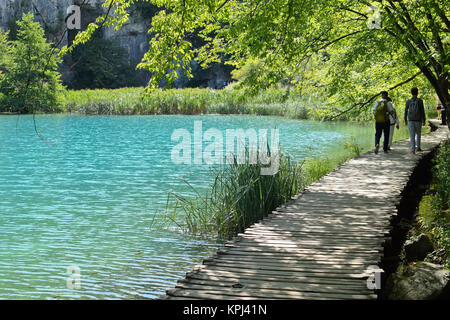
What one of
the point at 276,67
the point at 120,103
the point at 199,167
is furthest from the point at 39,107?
the point at 276,67

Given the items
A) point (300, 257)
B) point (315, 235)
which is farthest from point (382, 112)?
point (300, 257)

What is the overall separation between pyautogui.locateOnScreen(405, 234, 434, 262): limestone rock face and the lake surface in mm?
2825

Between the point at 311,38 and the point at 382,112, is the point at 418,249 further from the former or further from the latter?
the point at 382,112

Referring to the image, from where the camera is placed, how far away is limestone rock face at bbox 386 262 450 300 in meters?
5.59

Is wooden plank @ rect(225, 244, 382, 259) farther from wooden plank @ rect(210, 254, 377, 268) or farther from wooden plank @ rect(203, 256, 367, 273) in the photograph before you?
wooden plank @ rect(203, 256, 367, 273)

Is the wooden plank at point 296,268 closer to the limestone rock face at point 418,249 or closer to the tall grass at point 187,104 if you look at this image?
the limestone rock face at point 418,249

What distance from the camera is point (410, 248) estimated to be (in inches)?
305

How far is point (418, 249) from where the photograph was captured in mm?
7660

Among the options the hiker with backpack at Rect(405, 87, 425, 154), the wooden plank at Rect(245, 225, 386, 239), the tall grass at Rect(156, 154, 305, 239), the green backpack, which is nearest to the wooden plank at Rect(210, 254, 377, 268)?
the wooden plank at Rect(245, 225, 386, 239)

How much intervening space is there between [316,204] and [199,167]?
8.44 m

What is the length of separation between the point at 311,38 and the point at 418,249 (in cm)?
618

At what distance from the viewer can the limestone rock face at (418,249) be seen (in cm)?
761
